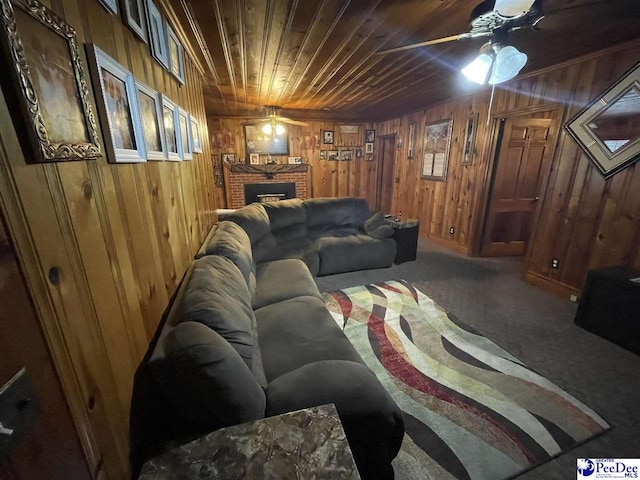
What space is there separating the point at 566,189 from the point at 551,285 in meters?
1.02

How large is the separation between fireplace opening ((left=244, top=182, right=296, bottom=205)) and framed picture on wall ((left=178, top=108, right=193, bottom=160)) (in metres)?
3.67

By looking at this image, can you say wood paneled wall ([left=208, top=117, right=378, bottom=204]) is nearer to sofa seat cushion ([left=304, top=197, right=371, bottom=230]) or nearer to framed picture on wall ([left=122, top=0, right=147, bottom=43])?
sofa seat cushion ([left=304, top=197, right=371, bottom=230])

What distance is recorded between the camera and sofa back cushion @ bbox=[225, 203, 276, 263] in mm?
2615

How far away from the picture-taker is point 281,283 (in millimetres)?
2113

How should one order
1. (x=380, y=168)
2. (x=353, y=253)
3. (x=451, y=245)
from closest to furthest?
(x=353, y=253)
(x=451, y=245)
(x=380, y=168)

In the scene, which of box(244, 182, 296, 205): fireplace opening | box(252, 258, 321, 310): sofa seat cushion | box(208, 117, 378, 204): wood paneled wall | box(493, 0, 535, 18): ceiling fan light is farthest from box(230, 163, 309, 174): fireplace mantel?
box(493, 0, 535, 18): ceiling fan light

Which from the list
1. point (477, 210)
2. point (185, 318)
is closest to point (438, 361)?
point (185, 318)

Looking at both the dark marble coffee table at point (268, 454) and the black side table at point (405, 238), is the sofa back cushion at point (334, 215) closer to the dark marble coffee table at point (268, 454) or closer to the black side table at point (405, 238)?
the black side table at point (405, 238)

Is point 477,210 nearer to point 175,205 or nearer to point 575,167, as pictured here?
point 575,167

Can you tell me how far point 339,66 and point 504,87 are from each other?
2.12 m

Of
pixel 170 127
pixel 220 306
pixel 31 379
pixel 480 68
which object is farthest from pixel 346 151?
pixel 31 379

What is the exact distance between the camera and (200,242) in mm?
2215

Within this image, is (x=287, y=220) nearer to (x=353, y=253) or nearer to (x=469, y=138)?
(x=353, y=253)

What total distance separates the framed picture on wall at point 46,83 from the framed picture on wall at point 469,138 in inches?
166
